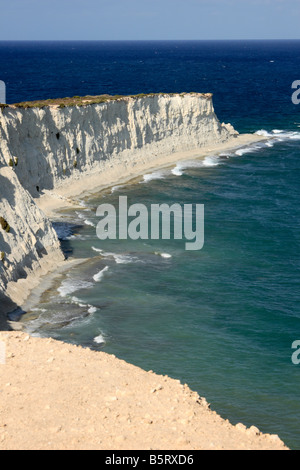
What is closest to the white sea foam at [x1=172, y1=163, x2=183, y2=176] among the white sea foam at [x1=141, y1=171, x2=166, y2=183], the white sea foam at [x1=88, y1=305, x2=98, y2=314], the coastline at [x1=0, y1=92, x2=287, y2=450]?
the white sea foam at [x1=141, y1=171, x2=166, y2=183]

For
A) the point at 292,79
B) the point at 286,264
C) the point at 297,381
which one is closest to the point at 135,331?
the point at 297,381

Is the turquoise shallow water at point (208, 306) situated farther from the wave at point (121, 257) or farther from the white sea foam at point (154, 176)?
the white sea foam at point (154, 176)

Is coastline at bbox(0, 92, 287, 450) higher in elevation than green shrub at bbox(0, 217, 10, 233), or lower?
lower

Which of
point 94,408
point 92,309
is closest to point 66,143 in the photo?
point 92,309

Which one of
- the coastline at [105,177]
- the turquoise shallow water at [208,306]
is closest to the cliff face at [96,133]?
the coastline at [105,177]

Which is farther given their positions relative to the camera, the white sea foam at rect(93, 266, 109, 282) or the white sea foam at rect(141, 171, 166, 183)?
the white sea foam at rect(141, 171, 166, 183)

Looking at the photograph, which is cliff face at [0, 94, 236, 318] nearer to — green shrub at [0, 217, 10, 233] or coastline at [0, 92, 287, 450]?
green shrub at [0, 217, 10, 233]
